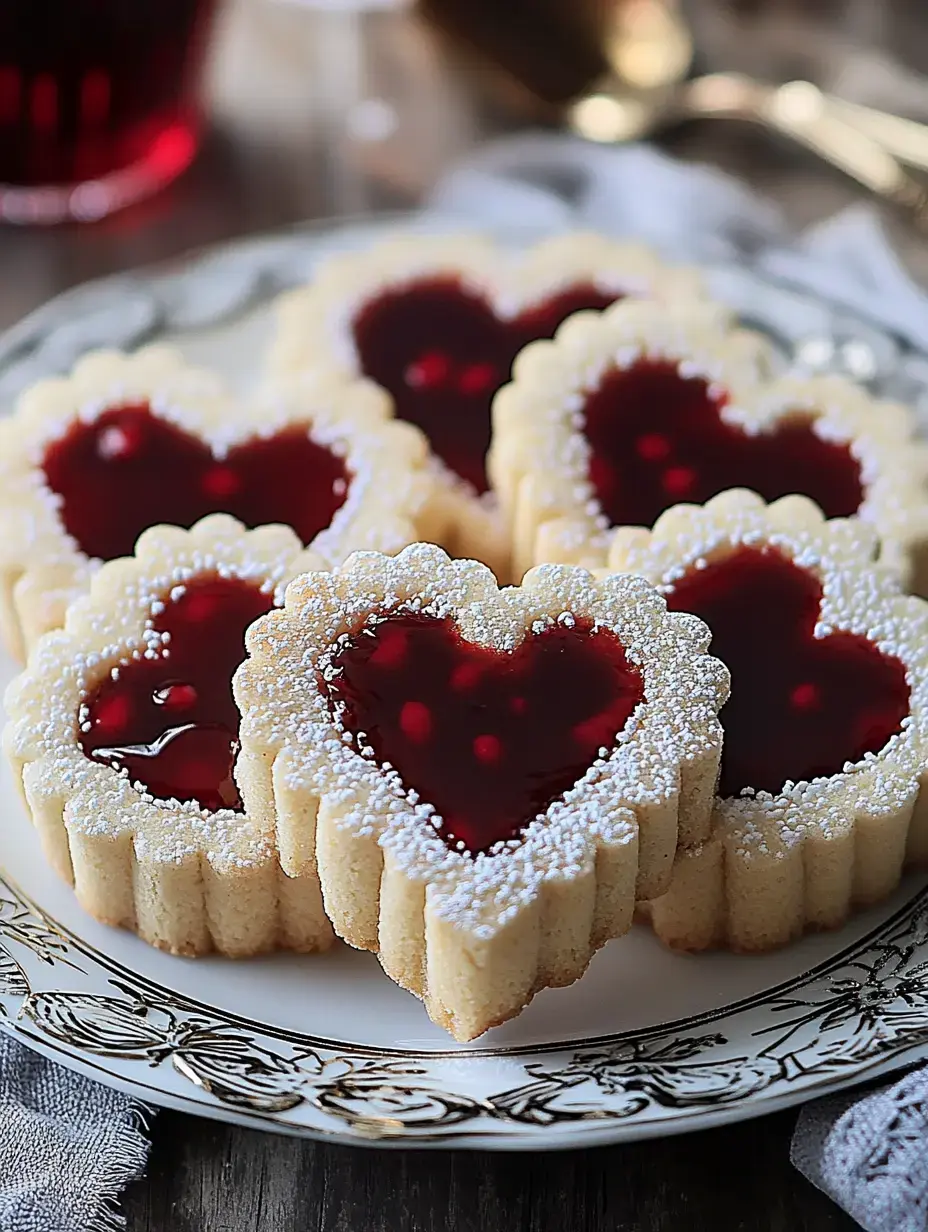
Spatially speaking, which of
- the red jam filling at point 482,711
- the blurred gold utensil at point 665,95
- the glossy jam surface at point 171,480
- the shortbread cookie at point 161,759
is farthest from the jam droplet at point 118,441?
the blurred gold utensil at point 665,95

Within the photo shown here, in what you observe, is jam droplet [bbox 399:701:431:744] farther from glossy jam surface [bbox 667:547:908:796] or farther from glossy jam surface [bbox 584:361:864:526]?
glossy jam surface [bbox 584:361:864:526]

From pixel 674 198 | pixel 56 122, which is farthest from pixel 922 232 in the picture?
pixel 56 122

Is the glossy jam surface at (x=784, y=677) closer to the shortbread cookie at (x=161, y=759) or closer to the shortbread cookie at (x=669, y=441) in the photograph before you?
the shortbread cookie at (x=669, y=441)

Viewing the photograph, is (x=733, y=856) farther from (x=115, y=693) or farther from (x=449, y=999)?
(x=115, y=693)

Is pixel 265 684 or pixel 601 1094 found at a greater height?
pixel 265 684

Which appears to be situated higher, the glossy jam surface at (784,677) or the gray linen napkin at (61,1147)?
the glossy jam surface at (784,677)

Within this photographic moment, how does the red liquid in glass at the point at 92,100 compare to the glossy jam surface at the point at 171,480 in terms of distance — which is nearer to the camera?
the glossy jam surface at the point at 171,480
